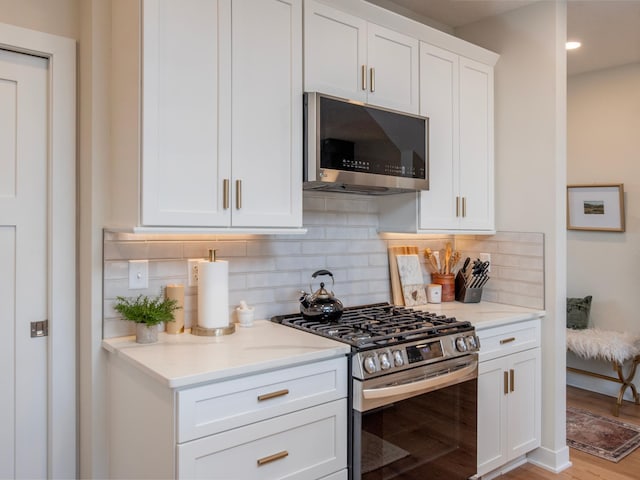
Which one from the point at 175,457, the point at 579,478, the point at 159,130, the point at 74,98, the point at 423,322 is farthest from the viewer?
the point at 579,478

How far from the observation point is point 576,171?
174 inches

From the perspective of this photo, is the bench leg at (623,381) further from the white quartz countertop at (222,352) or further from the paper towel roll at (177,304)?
the paper towel roll at (177,304)

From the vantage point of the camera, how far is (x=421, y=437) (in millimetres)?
2104

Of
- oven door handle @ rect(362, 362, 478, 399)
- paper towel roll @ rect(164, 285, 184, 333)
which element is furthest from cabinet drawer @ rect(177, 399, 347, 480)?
paper towel roll @ rect(164, 285, 184, 333)

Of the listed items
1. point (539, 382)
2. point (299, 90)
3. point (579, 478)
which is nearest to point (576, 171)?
point (539, 382)

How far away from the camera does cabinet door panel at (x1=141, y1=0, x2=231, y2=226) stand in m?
1.72

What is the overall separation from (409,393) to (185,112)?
1421 mm

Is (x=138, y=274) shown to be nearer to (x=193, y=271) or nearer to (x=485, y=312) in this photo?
(x=193, y=271)

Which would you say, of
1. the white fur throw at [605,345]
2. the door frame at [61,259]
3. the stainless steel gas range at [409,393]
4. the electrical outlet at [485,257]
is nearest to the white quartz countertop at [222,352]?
the stainless steel gas range at [409,393]

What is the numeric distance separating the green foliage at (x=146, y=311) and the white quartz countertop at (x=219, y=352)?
0.10 metres

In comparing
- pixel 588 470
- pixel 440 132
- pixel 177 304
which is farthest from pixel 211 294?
pixel 588 470

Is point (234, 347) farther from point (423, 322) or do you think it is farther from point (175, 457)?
point (423, 322)

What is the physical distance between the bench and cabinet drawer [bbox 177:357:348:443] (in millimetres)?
2700

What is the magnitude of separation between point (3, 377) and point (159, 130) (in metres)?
1.14
